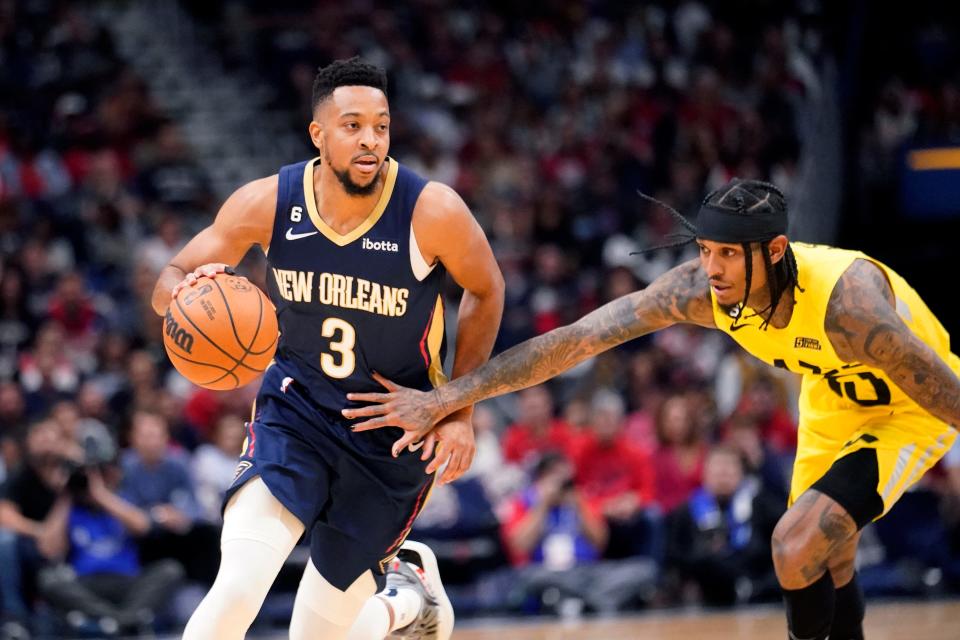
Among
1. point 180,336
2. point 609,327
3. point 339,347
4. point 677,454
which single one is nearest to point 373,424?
point 339,347

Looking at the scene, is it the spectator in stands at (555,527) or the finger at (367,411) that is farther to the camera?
the spectator in stands at (555,527)

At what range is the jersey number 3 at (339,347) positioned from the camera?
4.93 metres

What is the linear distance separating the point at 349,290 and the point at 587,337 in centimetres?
95

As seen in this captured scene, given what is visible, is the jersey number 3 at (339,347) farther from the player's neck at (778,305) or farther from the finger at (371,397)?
the player's neck at (778,305)

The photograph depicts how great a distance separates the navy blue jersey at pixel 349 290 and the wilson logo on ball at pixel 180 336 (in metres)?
0.43

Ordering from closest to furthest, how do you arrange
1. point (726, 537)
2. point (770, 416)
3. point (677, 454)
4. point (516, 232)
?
point (726, 537), point (677, 454), point (770, 416), point (516, 232)

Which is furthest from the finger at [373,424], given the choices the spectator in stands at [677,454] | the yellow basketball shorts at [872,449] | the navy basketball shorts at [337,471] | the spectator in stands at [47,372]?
the spectator in stands at [47,372]

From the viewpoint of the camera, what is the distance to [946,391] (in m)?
4.77

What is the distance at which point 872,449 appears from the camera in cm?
523

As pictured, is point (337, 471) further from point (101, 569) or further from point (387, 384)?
point (101, 569)

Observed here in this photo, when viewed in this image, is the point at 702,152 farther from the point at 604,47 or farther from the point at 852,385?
the point at 852,385

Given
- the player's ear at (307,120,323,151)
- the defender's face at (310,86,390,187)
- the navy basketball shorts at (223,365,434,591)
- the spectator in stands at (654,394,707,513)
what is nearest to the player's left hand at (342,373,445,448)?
the navy basketball shorts at (223,365,434,591)

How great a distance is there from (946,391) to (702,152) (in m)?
10.5

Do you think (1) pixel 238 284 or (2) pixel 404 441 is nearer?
(1) pixel 238 284
